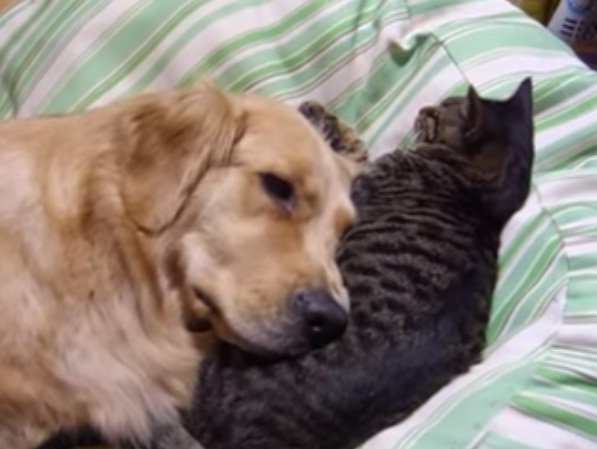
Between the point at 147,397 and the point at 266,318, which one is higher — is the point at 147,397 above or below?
below

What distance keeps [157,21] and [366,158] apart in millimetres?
466

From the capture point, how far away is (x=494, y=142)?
4.92 ft

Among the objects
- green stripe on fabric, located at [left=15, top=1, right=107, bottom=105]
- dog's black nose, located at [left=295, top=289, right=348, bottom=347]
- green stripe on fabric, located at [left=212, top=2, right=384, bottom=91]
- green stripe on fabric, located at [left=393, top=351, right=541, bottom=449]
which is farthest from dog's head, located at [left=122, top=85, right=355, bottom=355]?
green stripe on fabric, located at [left=15, top=1, right=107, bottom=105]

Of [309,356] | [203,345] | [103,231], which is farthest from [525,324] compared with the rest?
[103,231]

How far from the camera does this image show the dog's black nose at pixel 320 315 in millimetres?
1254

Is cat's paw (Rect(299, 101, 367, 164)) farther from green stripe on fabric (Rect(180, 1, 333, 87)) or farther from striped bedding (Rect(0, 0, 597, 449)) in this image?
green stripe on fabric (Rect(180, 1, 333, 87))

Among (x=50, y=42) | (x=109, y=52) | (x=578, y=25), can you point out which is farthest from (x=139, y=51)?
(x=578, y=25)

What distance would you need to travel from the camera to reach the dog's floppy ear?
1.30 meters

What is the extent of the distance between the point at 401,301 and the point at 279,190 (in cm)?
20

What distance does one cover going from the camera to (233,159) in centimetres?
134

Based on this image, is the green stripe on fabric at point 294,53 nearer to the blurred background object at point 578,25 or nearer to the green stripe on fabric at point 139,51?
the green stripe on fabric at point 139,51

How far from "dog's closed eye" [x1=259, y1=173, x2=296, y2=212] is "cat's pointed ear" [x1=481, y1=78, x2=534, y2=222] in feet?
0.90

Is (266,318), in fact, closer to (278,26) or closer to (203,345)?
(203,345)

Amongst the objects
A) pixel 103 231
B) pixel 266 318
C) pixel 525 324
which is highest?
pixel 103 231
